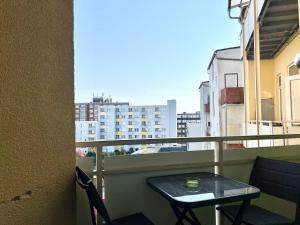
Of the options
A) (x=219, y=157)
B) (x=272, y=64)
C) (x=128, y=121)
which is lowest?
(x=219, y=157)

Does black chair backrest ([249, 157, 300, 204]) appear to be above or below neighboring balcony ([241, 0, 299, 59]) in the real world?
below

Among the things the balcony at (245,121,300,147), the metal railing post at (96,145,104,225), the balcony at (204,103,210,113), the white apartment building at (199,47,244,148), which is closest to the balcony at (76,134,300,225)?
the metal railing post at (96,145,104,225)

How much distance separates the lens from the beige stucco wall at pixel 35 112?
0.70 m

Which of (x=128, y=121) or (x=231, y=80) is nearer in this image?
(x=128, y=121)

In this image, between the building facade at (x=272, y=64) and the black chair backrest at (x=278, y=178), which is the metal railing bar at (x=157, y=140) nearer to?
the black chair backrest at (x=278, y=178)

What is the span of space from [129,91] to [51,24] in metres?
3.01

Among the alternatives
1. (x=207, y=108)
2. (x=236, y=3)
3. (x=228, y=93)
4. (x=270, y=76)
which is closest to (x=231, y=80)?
(x=228, y=93)

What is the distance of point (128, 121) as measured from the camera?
262 centimetres

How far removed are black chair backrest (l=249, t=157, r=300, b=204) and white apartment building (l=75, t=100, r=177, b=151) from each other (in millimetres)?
742

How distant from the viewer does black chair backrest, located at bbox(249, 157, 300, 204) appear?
197 centimetres

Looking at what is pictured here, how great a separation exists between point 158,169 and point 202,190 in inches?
19.5

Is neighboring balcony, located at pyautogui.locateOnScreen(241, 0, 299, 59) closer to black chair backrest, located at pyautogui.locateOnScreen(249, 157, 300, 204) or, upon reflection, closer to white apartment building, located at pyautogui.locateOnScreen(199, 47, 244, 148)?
white apartment building, located at pyautogui.locateOnScreen(199, 47, 244, 148)

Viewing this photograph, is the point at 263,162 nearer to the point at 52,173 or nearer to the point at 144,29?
the point at 52,173

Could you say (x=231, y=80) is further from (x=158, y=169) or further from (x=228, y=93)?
(x=158, y=169)
